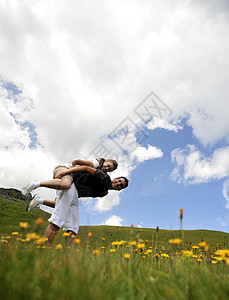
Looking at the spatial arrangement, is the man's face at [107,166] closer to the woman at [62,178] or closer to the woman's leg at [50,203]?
the woman at [62,178]

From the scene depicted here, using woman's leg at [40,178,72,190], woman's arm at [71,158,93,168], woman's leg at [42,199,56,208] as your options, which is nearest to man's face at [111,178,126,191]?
woman's arm at [71,158,93,168]

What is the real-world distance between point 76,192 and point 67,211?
21.9 inches

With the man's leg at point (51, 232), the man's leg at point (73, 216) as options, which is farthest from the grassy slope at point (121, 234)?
the man's leg at point (51, 232)

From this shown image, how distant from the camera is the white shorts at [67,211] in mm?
5375

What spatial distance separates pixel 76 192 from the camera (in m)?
5.88

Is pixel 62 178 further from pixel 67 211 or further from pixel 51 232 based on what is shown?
pixel 51 232

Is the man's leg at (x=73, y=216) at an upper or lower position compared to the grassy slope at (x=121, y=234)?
lower

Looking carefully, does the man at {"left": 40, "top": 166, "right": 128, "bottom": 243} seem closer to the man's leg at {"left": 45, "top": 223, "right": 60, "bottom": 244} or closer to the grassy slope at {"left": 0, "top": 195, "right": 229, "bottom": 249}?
A: the man's leg at {"left": 45, "top": 223, "right": 60, "bottom": 244}

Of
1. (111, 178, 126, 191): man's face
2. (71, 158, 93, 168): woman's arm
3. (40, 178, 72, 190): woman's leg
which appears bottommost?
(40, 178, 72, 190): woman's leg

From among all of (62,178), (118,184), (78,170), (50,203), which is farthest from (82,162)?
(50,203)

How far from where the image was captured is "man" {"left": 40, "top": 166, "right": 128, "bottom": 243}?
17.7ft

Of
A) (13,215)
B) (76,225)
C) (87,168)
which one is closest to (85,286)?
(87,168)

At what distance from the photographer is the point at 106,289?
2.15 m

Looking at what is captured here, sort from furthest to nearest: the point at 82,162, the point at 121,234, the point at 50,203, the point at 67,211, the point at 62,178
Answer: the point at 50,203
the point at 121,234
the point at 82,162
the point at 67,211
the point at 62,178
